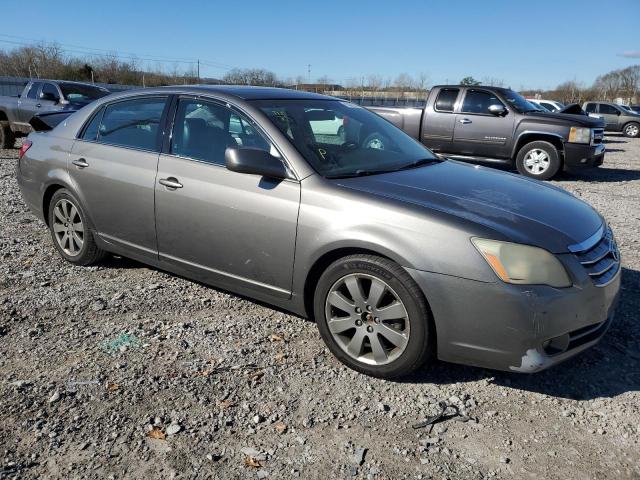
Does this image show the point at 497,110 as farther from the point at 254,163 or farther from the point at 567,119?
the point at 254,163

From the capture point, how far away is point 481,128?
35.9ft

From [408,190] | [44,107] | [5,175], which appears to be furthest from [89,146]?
[44,107]

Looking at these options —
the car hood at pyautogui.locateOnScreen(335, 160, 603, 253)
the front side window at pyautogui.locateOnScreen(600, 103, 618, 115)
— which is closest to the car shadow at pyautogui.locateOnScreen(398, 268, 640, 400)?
the car hood at pyautogui.locateOnScreen(335, 160, 603, 253)

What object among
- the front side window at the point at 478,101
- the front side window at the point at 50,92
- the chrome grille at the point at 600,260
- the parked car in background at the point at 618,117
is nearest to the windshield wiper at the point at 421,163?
the chrome grille at the point at 600,260

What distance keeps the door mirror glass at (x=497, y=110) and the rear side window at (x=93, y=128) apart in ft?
26.8

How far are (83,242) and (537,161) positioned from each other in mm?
8849

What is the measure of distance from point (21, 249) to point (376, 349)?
394cm

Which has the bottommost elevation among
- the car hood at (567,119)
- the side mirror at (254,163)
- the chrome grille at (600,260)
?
the chrome grille at (600,260)

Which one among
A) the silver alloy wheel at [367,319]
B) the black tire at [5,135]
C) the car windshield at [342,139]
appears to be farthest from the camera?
the black tire at [5,135]

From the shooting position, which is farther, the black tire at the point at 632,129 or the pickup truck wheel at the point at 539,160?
the black tire at the point at 632,129

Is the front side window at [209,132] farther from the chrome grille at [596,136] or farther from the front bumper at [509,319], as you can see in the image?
the chrome grille at [596,136]

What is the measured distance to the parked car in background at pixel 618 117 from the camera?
26.3 meters

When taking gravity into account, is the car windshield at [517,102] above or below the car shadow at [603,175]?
above

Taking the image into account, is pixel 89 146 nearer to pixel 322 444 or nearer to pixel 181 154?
pixel 181 154
